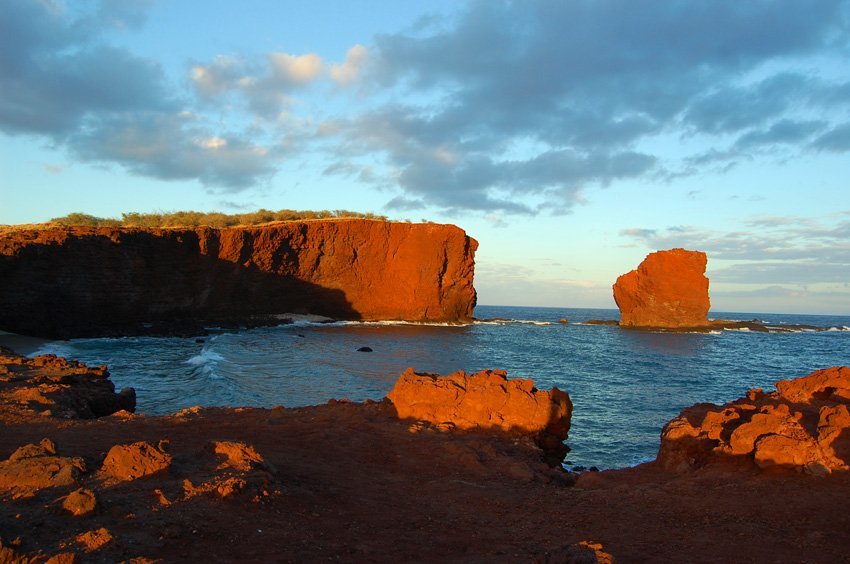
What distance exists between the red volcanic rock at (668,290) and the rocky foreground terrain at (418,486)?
56.7 m

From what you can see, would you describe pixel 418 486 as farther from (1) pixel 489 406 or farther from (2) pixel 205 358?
(2) pixel 205 358

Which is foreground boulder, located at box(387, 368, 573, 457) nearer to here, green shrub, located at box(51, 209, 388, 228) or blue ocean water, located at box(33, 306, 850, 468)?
blue ocean water, located at box(33, 306, 850, 468)

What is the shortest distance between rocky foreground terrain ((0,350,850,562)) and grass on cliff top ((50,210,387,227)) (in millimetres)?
42785

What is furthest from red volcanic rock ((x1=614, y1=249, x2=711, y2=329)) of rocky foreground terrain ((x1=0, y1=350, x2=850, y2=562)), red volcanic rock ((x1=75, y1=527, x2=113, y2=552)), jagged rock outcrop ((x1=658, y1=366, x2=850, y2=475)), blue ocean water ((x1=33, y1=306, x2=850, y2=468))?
red volcanic rock ((x1=75, y1=527, x2=113, y2=552))

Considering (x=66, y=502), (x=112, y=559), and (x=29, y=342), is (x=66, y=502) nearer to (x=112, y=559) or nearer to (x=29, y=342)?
(x=112, y=559)

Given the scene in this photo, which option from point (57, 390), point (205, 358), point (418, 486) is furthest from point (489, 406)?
point (205, 358)

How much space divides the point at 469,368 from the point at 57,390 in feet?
59.5

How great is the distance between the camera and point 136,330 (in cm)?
4044

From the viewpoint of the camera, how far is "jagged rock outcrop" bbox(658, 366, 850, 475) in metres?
7.73

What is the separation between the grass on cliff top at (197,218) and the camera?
4885cm

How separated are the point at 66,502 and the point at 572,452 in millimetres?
12182

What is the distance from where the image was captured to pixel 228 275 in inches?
1946

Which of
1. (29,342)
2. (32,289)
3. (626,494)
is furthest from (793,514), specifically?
(32,289)

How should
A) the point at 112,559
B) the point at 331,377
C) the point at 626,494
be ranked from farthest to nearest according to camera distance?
the point at 331,377
the point at 626,494
the point at 112,559
